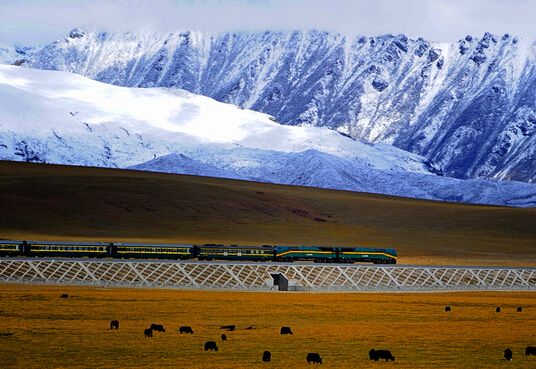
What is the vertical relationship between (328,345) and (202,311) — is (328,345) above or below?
below

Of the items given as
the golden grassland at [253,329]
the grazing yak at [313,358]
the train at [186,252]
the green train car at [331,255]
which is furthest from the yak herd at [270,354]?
the green train car at [331,255]

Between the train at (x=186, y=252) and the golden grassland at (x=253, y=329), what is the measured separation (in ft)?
48.9

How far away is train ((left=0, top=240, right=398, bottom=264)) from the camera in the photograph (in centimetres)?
12381

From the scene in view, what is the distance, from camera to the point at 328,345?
64.7 m

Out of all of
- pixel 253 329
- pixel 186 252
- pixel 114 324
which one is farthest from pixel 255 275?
pixel 114 324

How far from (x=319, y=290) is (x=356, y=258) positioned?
1718 cm

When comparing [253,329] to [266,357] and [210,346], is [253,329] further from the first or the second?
[266,357]

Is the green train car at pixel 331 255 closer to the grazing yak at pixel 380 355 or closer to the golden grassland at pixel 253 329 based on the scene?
the golden grassland at pixel 253 329

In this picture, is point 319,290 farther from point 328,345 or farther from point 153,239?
point 153,239

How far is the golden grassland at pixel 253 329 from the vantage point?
57469mm

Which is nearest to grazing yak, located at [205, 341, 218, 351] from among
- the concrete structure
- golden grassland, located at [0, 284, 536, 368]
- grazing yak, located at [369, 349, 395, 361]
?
golden grassland, located at [0, 284, 536, 368]

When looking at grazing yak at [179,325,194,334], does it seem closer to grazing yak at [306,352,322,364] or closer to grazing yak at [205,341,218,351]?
grazing yak at [205,341,218,351]

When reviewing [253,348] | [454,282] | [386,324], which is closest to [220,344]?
[253,348]

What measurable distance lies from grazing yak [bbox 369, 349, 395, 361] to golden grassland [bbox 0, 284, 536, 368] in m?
0.64
